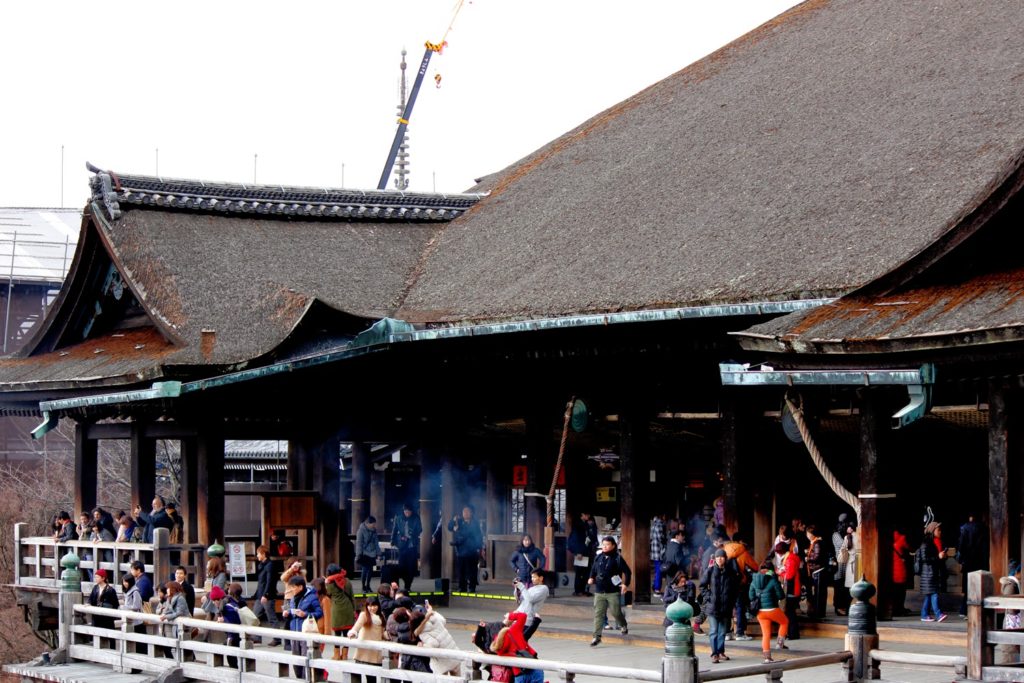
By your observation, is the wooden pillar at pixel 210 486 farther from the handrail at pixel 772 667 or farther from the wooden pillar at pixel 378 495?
the handrail at pixel 772 667

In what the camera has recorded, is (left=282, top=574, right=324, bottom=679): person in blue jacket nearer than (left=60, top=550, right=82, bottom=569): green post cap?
Yes

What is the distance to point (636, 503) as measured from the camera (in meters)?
21.8

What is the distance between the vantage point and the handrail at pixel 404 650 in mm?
13700

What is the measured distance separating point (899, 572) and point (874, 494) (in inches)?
73.4

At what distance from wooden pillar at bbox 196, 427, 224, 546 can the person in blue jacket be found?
475 centimetres

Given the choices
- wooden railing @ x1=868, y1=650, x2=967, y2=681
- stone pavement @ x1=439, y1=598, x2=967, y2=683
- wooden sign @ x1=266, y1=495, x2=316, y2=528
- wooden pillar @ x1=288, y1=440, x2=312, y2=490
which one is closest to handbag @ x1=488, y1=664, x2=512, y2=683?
stone pavement @ x1=439, y1=598, x2=967, y2=683

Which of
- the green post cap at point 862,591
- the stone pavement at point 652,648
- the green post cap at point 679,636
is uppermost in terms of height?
the green post cap at point 862,591

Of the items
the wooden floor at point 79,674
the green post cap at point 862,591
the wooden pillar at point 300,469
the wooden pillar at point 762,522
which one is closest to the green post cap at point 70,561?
the wooden floor at point 79,674

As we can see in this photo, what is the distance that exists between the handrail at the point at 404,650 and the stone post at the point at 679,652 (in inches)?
7.3

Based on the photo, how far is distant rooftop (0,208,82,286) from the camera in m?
55.3

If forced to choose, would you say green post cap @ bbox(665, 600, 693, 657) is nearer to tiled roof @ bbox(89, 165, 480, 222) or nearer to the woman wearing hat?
the woman wearing hat

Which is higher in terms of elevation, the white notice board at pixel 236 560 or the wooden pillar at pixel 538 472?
the wooden pillar at pixel 538 472

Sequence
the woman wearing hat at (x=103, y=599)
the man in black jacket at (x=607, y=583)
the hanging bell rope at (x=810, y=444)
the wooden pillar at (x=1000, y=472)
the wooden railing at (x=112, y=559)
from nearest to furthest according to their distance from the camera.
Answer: the wooden pillar at (x=1000, y=472) → the hanging bell rope at (x=810, y=444) → the man in black jacket at (x=607, y=583) → the wooden railing at (x=112, y=559) → the woman wearing hat at (x=103, y=599)

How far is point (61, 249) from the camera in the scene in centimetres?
5791
